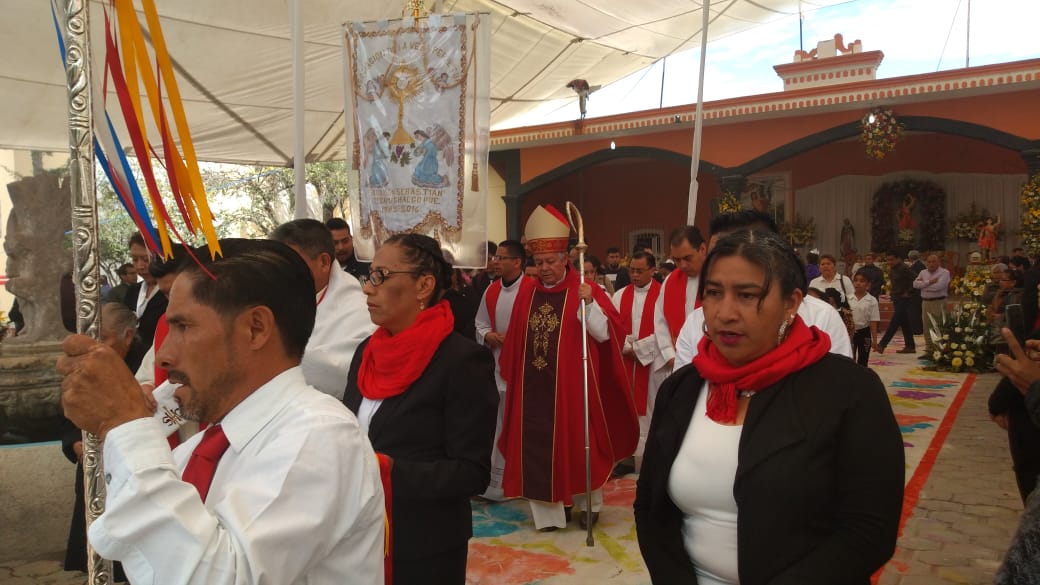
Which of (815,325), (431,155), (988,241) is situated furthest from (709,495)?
(988,241)

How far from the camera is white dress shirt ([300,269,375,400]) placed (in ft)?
9.57

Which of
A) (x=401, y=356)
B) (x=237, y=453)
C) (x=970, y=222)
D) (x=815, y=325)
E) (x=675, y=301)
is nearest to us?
(x=237, y=453)

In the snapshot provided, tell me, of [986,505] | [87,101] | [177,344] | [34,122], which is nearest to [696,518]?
[177,344]

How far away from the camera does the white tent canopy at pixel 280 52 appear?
6.92 metres

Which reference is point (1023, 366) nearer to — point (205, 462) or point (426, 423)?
point (426, 423)

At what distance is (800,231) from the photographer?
18.0 meters

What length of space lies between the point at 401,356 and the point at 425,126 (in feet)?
6.28

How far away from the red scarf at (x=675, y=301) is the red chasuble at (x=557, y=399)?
490mm

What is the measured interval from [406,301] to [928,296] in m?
13.1

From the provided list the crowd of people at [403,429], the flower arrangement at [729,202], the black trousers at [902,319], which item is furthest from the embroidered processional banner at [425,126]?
the flower arrangement at [729,202]

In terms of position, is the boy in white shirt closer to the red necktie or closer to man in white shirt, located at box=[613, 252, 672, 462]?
man in white shirt, located at box=[613, 252, 672, 462]

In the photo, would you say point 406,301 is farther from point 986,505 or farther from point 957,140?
point 957,140

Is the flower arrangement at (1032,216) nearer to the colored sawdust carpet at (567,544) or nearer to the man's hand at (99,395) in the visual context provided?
the colored sawdust carpet at (567,544)

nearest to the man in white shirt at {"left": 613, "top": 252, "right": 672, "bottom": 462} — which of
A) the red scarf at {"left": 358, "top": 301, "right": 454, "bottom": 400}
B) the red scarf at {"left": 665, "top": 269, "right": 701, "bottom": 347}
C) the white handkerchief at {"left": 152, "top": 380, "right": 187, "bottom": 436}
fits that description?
the red scarf at {"left": 665, "top": 269, "right": 701, "bottom": 347}
